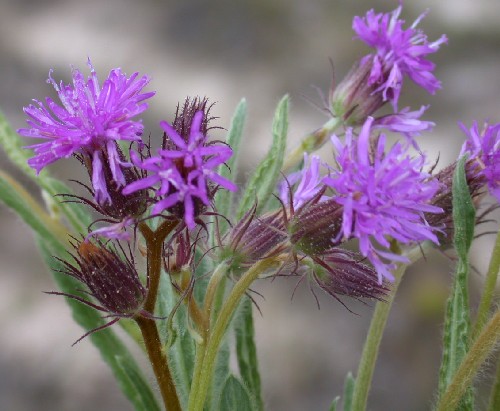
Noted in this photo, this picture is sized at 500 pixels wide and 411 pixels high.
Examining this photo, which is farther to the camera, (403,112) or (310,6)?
(310,6)

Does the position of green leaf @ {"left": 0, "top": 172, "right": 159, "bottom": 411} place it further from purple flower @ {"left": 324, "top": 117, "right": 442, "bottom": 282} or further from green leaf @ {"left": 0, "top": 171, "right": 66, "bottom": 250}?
purple flower @ {"left": 324, "top": 117, "right": 442, "bottom": 282}

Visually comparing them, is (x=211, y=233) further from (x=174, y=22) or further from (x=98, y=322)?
(x=174, y=22)

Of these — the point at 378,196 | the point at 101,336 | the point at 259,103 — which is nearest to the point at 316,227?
the point at 378,196

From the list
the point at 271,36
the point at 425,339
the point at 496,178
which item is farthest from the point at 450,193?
the point at 271,36

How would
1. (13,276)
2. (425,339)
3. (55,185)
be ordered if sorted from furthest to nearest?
(13,276) → (425,339) → (55,185)

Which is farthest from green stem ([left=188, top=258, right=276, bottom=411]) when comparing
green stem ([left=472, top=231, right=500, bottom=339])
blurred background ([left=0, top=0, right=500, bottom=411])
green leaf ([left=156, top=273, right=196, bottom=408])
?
Answer: blurred background ([left=0, top=0, right=500, bottom=411])

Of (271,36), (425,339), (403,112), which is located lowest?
(425,339)
